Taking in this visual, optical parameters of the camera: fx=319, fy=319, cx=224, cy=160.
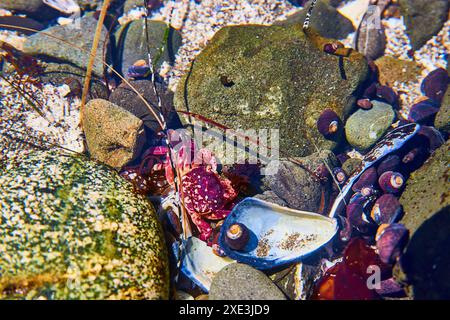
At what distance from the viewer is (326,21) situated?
589 centimetres

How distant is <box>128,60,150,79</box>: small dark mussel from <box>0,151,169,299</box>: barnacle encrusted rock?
7.70 ft

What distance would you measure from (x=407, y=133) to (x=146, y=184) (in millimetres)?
3703

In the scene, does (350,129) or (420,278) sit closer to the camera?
(420,278)

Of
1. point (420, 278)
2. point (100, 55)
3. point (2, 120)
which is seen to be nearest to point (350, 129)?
point (420, 278)

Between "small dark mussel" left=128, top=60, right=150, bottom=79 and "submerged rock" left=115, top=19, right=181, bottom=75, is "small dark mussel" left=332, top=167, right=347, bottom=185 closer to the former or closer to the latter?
"submerged rock" left=115, top=19, right=181, bottom=75

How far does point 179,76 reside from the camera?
18.8 ft

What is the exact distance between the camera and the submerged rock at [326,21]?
19.1 ft

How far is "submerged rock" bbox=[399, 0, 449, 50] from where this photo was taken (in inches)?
229

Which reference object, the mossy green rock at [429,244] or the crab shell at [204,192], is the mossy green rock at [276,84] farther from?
the mossy green rock at [429,244]

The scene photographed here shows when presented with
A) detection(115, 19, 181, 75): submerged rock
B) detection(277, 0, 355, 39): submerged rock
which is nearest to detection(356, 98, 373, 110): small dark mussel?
detection(277, 0, 355, 39): submerged rock

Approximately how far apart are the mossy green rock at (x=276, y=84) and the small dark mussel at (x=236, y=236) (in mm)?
1577

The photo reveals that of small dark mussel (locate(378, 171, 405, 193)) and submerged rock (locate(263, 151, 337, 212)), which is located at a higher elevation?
small dark mussel (locate(378, 171, 405, 193))

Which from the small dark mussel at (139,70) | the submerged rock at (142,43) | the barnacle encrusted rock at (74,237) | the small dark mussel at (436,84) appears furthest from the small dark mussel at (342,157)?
the small dark mussel at (139,70)
